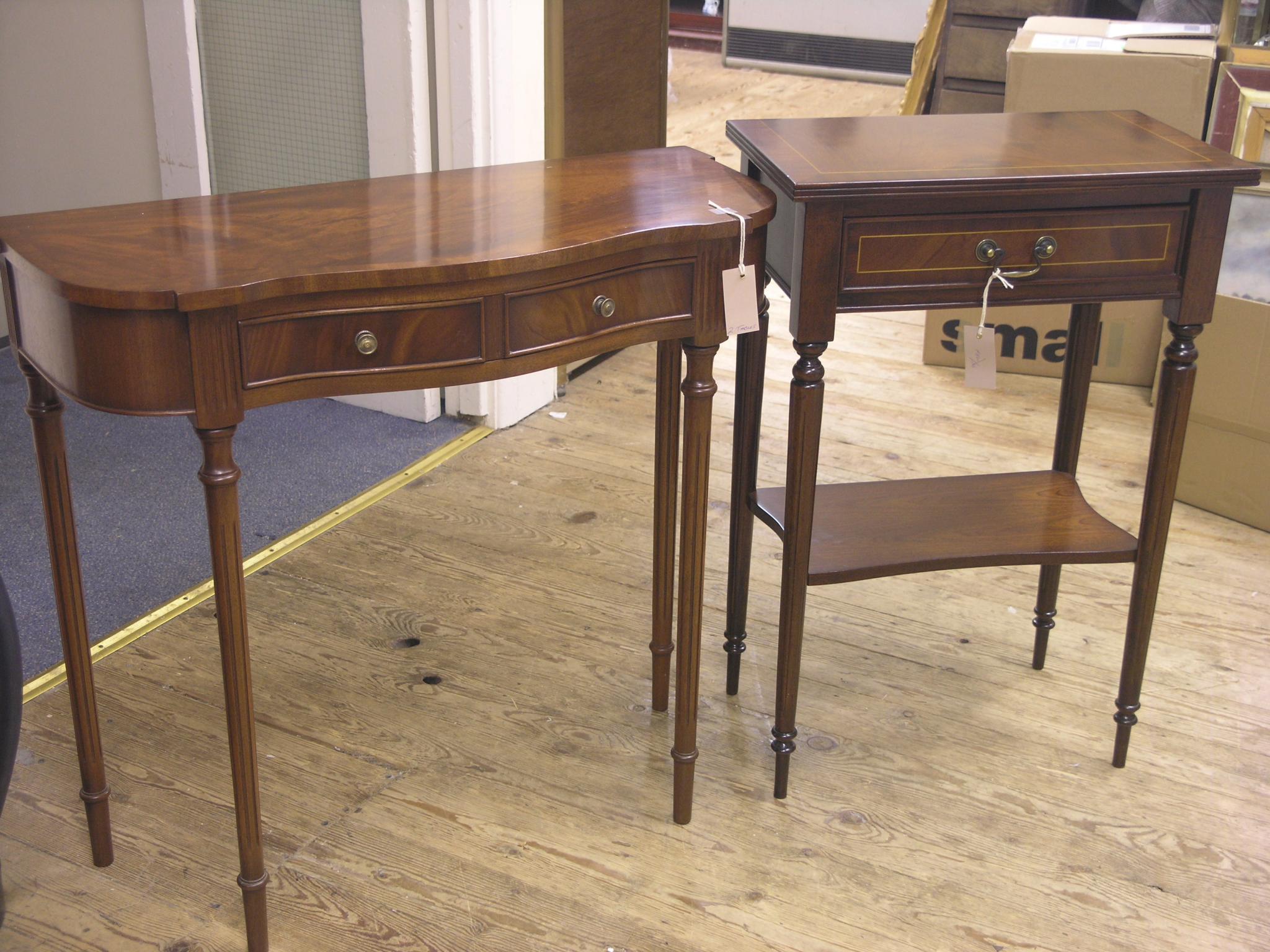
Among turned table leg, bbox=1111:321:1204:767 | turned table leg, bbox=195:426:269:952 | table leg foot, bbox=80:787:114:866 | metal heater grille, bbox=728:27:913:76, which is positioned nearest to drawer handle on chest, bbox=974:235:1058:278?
turned table leg, bbox=1111:321:1204:767

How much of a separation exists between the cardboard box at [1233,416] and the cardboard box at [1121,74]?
575 millimetres

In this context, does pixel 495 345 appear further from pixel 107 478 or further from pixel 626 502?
pixel 107 478

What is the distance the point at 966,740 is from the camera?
1.98m

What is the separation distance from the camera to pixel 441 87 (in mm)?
2762

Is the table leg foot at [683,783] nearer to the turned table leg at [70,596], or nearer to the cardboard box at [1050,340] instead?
the turned table leg at [70,596]

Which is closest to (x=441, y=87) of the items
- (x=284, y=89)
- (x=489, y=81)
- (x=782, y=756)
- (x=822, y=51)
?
(x=489, y=81)

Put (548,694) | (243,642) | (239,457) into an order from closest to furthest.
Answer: (243,642) → (548,694) → (239,457)

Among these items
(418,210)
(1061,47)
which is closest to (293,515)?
(418,210)

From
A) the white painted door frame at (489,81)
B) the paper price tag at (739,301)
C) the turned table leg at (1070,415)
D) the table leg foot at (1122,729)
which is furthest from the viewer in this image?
the white painted door frame at (489,81)

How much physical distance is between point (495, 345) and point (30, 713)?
1057mm

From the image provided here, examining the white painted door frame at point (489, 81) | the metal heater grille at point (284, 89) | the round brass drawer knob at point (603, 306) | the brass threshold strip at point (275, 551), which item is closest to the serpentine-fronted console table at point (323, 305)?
the round brass drawer knob at point (603, 306)

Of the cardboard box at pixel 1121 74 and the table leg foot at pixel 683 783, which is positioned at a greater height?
the cardboard box at pixel 1121 74

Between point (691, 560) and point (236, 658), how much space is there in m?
0.58

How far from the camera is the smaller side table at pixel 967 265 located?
1566 millimetres
